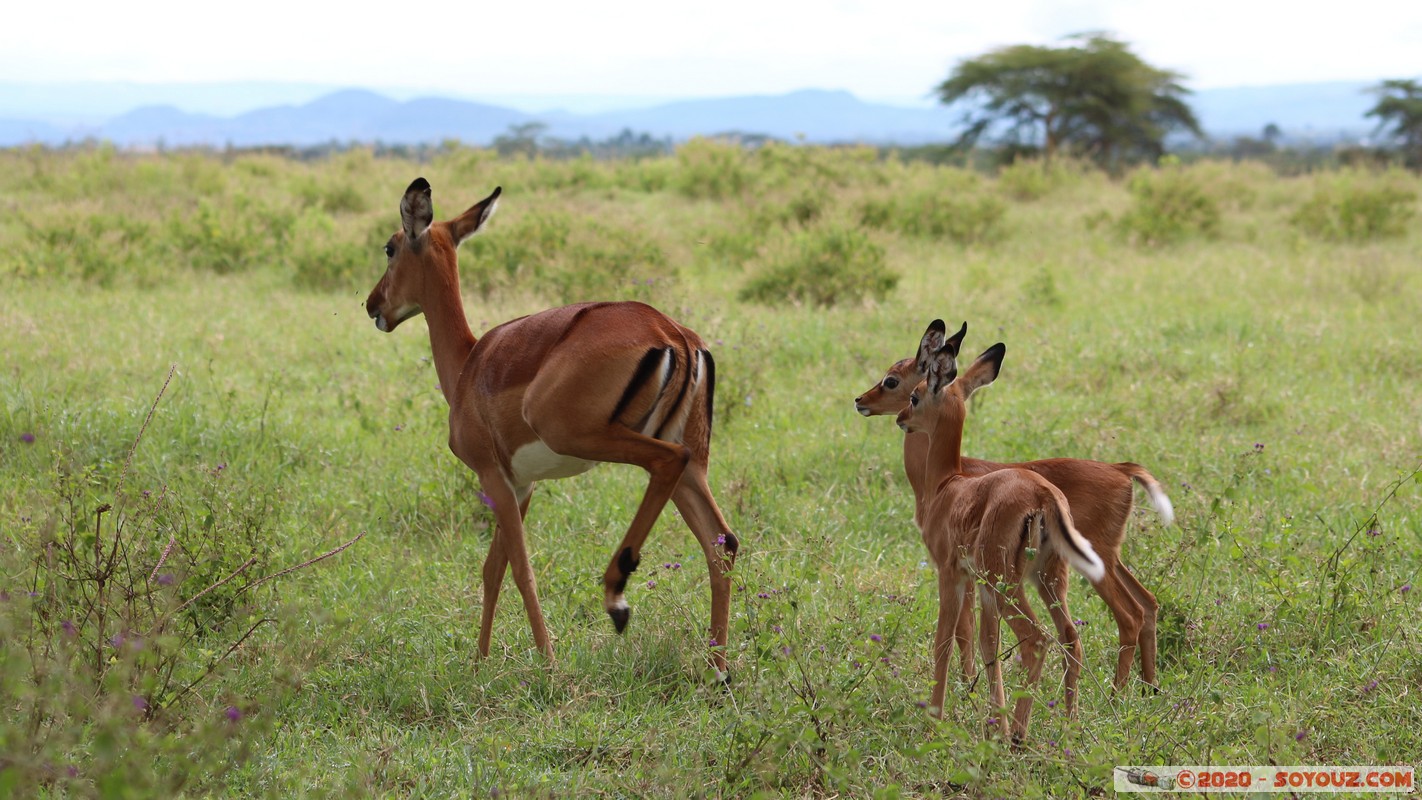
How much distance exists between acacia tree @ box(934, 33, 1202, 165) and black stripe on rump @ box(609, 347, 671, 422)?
2559 cm

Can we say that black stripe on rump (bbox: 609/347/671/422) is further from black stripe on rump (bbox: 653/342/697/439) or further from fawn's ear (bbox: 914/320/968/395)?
fawn's ear (bbox: 914/320/968/395)

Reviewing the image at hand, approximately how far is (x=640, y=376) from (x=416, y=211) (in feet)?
3.18

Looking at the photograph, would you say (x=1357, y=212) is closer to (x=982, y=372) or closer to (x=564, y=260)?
(x=564, y=260)

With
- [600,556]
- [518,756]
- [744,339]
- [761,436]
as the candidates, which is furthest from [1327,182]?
[518,756]

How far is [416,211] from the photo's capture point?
3826mm

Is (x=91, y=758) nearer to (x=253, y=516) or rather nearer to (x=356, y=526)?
(x=253, y=516)

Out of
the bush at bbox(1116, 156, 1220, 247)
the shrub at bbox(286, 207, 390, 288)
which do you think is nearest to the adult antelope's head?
the shrub at bbox(286, 207, 390, 288)

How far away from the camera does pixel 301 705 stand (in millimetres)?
3400

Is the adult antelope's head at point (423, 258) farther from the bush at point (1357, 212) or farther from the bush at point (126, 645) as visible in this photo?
the bush at point (1357, 212)

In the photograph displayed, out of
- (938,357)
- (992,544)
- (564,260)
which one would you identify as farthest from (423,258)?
(564,260)

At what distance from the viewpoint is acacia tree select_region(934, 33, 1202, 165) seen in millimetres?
28203

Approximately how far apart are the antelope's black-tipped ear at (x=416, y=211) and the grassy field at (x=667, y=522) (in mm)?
1048

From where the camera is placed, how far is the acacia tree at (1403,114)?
26.2 m

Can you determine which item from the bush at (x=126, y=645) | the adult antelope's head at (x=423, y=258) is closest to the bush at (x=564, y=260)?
the bush at (x=126, y=645)
